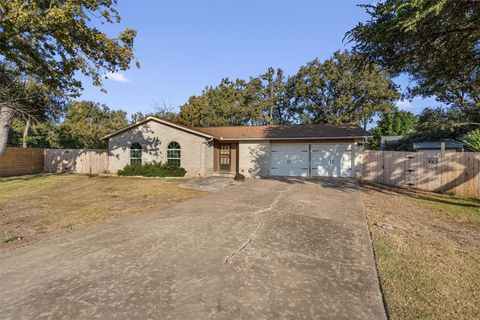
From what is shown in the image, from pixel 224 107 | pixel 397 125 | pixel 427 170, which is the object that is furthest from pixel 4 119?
pixel 397 125

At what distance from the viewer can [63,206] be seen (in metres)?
8.34

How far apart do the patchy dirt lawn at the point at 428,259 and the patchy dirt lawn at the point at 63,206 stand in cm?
637

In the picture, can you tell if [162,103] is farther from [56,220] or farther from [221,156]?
[56,220]

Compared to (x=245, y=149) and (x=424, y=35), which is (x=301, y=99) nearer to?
(x=245, y=149)

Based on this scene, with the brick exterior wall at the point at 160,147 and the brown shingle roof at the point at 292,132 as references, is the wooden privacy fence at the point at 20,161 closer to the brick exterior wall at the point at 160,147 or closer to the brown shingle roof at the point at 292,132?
the brick exterior wall at the point at 160,147

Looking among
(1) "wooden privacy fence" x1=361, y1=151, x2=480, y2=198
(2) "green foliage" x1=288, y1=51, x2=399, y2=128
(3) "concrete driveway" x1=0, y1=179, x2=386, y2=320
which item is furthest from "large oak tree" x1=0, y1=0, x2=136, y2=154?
(2) "green foliage" x1=288, y1=51, x2=399, y2=128

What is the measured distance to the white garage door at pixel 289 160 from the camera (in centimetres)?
1641

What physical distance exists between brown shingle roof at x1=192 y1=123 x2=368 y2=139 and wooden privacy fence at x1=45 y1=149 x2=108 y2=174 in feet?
28.7

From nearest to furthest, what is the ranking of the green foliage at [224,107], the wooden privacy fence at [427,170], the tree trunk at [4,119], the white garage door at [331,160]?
the wooden privacy fence at [427,170] → the tree trunk at [4,119] → the white garage door at [331,160] → the green foliage at [224,107]

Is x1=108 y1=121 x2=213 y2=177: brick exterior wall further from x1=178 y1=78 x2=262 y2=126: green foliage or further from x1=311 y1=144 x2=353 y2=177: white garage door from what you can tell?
x1=178 y1=78 x2=262 y2=126: green foliage

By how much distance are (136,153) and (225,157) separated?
628cm

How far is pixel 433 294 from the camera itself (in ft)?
9.99

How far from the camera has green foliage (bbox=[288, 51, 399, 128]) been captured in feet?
93.4

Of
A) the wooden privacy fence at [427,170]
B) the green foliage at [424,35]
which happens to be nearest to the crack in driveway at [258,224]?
the green foliage at [424,35]
